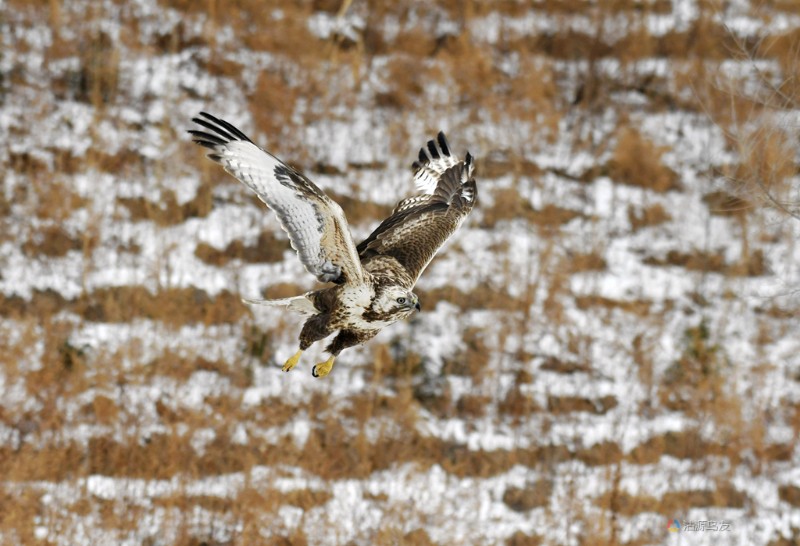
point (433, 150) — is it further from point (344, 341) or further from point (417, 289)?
point (417, 289)

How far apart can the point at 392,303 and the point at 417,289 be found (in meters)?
6.85

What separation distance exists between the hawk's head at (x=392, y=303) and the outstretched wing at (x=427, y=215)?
418 mm

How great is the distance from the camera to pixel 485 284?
40.4 ft

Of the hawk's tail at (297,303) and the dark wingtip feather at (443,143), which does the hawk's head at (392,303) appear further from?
the dark wingtip feather at (443,143)

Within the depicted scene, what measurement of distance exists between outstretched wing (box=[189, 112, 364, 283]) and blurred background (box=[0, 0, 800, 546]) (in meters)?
5.76

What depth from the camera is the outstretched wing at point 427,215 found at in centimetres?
614

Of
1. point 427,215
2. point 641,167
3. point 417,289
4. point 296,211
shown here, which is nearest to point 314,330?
point 296,211

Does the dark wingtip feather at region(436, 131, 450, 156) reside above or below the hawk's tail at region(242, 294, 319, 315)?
above

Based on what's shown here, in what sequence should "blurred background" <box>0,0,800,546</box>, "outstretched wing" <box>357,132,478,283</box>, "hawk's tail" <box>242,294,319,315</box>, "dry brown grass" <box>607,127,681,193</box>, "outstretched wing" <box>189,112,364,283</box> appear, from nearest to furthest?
"outstretched wing" <box>189,112,364,283</box>, "hawk's tail" <box>242,294,319,315</box>, "outstretched wing" <box>357,132,478,283</box>, "blurred background" <box>0,0,800,546</box>, "dry brown grass" <box>607,127,681,193</box>

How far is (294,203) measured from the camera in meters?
5.20

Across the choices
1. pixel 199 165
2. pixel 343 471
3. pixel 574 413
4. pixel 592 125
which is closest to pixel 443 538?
pixel 343 471

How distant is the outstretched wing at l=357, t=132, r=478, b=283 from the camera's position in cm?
614
